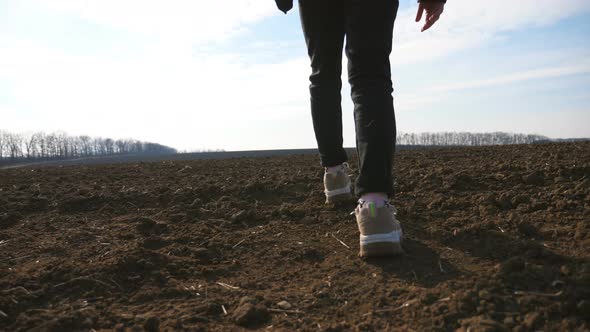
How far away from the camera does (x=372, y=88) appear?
199 centimetres

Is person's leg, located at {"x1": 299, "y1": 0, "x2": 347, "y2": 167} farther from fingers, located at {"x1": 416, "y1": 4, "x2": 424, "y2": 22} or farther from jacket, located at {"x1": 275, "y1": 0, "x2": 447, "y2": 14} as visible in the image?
fingers, located at {"x1": 416, "y1": 4, "x2": 424, "y2": 22}

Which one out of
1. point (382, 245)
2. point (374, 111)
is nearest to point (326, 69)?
point (374, 111)

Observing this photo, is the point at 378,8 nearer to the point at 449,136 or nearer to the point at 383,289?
the point at 383,289

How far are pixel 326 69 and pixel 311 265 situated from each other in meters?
1.18

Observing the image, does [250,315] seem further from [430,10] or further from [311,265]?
[430,10]

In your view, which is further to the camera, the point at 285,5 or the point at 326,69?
the point at 326,69

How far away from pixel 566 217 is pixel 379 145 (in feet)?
3.60

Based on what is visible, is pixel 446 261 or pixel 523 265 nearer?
pixel 523 265

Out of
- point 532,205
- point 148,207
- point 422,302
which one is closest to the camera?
point 422,302

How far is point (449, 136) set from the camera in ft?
297

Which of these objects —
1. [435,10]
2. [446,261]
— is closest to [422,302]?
[446,261]

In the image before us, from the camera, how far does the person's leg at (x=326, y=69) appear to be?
2424 mm

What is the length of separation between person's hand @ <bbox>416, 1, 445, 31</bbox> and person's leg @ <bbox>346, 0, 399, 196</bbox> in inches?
9.4

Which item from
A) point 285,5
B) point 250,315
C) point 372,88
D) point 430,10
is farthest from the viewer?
point 285,5
